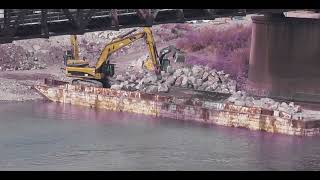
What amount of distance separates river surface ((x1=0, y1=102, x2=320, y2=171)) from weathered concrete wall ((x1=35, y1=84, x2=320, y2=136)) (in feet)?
1.41

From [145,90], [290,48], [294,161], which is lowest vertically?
[294,161]

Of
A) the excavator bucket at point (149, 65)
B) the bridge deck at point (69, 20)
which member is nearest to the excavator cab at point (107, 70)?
the excavator bucket at point (149, 65)

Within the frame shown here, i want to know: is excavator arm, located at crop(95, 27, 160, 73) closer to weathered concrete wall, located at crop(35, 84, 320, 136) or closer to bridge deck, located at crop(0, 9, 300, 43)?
weathered concrete wall, located at crop(35, 84, 320, 136)

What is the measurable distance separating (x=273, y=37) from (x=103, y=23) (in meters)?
14.6

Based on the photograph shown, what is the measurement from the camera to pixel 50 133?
2786cm

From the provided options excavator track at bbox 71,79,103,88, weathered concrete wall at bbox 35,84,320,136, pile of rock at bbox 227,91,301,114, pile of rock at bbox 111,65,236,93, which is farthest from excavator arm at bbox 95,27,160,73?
pile of rock at bbox 227,91,301,114

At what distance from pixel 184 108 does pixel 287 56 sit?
7.32m

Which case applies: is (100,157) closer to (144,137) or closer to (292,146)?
(144,137)

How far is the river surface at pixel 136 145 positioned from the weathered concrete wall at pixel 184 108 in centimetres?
43

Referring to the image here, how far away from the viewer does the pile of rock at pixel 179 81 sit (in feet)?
118

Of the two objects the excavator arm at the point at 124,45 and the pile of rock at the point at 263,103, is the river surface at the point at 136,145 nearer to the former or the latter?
the pile of rock at the point at 263,103
